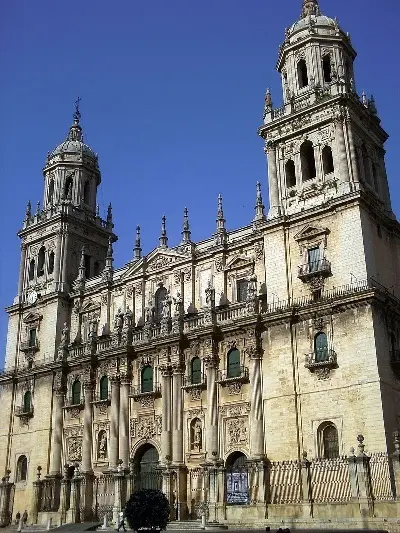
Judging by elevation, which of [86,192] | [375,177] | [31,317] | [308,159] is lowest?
[31,317]

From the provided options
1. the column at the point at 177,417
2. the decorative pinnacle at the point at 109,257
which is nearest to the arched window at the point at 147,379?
the column at the point at 177,417

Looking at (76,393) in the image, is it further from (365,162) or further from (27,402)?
(365,162)

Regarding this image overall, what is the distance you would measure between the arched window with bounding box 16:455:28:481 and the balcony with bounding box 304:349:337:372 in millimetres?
20129

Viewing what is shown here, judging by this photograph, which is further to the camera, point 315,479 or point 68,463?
point 68,463

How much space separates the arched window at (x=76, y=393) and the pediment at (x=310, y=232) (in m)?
16.4

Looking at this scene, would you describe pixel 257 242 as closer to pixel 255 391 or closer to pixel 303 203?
pixel 303 203

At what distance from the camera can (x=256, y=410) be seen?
29703 mm

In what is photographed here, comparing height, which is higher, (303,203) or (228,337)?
(303,203)

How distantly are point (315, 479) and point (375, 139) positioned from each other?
18595mm

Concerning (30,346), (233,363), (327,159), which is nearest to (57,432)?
(30,346)

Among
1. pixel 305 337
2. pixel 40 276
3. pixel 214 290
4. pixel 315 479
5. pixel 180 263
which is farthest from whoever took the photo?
pixel 40 276

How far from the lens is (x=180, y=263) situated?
121ft

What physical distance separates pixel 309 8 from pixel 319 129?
393 inches

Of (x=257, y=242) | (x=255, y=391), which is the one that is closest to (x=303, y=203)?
(x=257, y=242)
